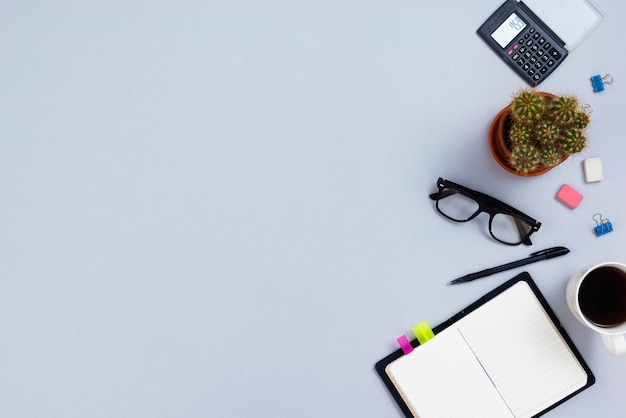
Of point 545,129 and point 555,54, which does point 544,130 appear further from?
point 555,54

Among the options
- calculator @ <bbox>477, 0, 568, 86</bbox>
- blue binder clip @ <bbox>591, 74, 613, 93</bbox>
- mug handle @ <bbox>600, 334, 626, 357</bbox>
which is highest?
calculator @ <bbox>477, 0, 568, 86</bbox>

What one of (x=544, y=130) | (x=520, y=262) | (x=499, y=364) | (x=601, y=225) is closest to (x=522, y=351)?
(x=499, y=364)

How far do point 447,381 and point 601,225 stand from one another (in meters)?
0.37

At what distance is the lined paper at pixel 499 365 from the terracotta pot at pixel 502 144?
0.61ft

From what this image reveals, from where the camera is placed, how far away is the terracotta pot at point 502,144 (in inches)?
33.8

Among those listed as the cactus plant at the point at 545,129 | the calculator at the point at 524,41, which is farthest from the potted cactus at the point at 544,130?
the calculator at the point at 524,41

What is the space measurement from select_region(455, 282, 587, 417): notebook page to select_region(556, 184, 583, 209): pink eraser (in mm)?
157

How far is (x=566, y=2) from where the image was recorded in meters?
0.92

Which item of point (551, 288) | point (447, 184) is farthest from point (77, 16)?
point (551, 288)

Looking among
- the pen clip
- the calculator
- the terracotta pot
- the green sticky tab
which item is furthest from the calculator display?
the green sticky tab

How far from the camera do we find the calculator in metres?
0.92

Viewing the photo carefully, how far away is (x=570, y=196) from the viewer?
0.92 m

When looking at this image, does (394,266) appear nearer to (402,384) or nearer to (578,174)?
(402,384)

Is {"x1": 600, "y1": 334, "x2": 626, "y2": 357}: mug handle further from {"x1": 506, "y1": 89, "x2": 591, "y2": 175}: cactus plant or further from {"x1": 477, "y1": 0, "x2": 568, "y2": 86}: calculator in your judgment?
{"x1": 477, "y1": 0, "x2": 568, "y2": 86}: calculator
